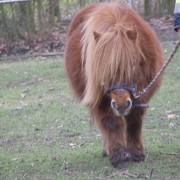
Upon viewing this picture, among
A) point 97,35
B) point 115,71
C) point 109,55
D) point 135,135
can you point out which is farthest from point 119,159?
point 97,35

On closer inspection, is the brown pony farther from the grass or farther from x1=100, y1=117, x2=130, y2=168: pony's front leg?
the grass

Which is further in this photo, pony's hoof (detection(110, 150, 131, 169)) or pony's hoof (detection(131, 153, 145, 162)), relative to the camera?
pony's hoof (detection(131, 153, 145, 162))

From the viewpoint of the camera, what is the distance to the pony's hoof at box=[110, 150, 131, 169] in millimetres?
5211

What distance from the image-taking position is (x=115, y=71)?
4762 millimetres

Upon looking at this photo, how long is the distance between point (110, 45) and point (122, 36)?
131mm

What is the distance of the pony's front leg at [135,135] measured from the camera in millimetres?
5387

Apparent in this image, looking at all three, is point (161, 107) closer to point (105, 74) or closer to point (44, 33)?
point (105, 74)

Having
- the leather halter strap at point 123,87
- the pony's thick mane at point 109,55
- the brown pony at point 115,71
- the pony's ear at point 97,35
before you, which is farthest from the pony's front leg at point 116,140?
the pony's ear at point 97,35

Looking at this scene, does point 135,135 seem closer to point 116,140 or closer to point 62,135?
point 116,140

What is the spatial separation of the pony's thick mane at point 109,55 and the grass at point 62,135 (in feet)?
2.38

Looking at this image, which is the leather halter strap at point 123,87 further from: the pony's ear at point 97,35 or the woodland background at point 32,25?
the woodland background at point 32,25

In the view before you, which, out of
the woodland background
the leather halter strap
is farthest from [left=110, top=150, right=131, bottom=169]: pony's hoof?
the woodland background

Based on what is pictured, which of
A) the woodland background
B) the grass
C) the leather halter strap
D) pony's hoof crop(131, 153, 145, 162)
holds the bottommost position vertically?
the woodland background

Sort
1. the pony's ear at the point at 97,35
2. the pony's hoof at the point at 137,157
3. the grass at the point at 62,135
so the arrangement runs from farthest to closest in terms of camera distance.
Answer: the pony's hoof at the point at 137,157 < the grass at the point at 62,135 < the pony's ear at the point at 97,35
